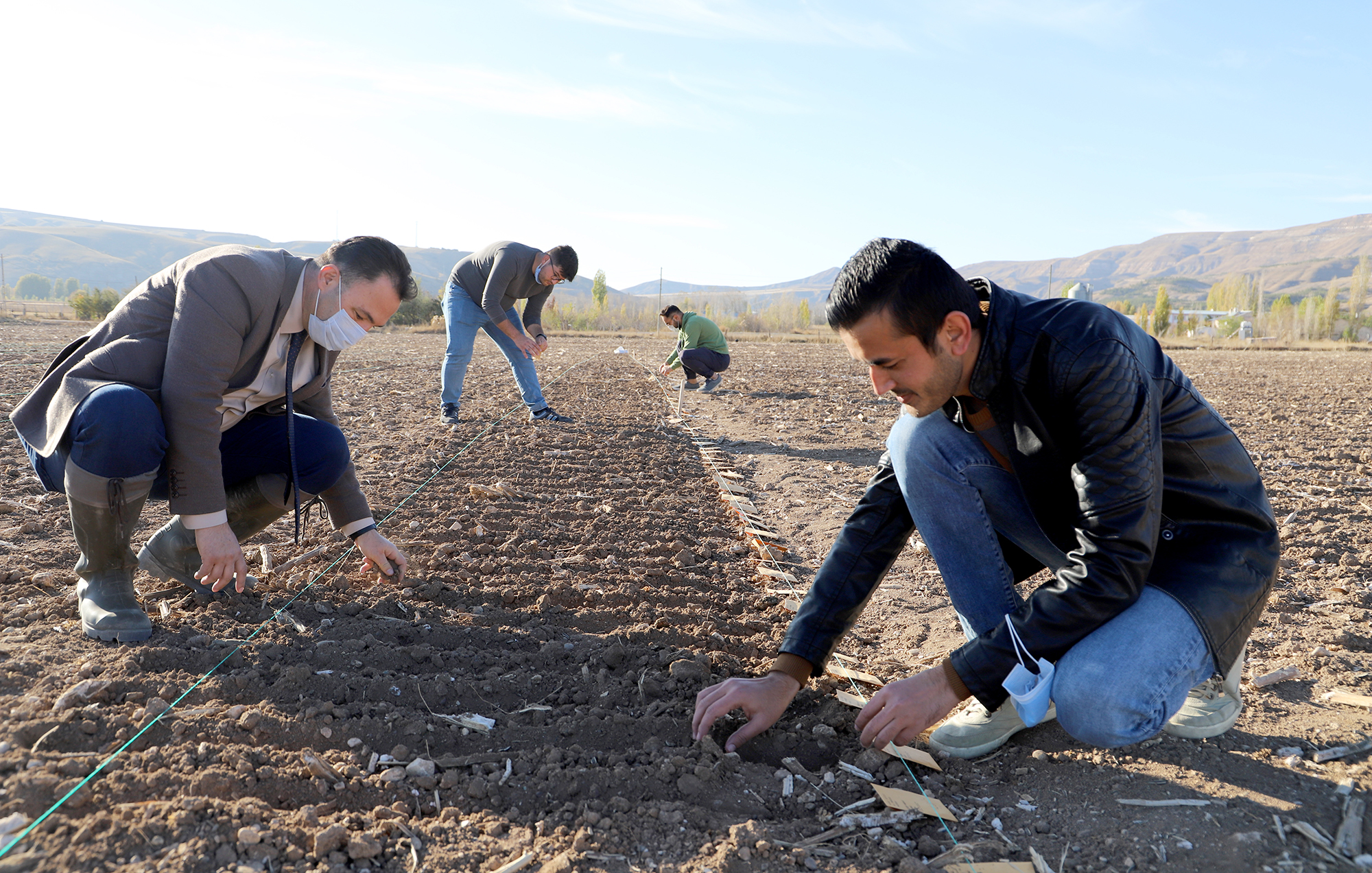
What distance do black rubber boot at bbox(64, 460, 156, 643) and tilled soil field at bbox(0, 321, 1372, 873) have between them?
0.26ft

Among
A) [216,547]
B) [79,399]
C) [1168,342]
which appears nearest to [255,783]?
[216,547]

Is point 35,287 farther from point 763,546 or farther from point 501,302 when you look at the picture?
point 763,546

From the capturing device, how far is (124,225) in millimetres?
198250

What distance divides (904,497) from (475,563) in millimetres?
1956

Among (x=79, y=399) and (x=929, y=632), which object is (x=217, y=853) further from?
(x=929, y=632)

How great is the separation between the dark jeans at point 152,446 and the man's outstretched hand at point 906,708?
1.95m

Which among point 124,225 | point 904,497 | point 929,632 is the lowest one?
point 929,632

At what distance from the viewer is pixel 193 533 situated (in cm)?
260

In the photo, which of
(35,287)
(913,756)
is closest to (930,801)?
(913,756)

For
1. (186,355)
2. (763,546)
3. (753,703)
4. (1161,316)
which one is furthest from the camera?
(1161,316)

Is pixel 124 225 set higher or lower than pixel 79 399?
higher

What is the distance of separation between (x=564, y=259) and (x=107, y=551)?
4.56 meters

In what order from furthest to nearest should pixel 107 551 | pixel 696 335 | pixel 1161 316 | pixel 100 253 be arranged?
pixel 100 253 < pixel 1161 316 < pixel 696 335 < pixel 107 551

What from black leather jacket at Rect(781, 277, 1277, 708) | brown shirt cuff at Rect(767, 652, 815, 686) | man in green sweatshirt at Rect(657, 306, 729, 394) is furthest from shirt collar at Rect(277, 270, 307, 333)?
man in green sweatshirt at Rect(657, 306, 729, 394)
